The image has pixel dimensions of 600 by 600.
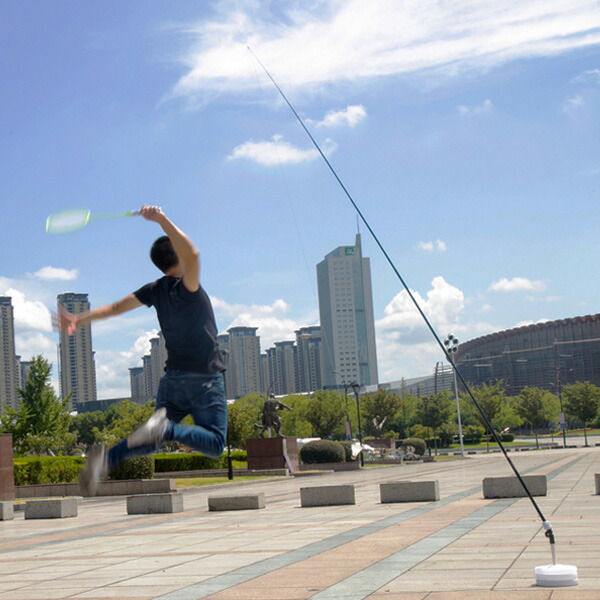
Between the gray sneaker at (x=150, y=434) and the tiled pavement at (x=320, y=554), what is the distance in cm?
418

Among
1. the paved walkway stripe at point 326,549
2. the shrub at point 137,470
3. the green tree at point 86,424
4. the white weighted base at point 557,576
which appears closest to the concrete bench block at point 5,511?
the shrub at point 137,470

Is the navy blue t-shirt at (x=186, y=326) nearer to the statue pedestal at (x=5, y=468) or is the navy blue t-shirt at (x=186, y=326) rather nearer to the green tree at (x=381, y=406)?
the statue pedestal at (x=5, y=468)

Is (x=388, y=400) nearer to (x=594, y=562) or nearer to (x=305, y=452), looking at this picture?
(x=305, y=452)

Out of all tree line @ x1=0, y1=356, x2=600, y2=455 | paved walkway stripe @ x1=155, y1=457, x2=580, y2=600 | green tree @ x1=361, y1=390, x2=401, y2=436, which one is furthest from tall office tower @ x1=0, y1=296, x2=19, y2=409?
paved walkway stripe @ x1=155, y1=457, x2=580, y2=600

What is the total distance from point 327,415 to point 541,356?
91517 mm

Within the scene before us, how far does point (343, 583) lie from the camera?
902 centimetres

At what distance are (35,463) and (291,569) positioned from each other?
29674 mm

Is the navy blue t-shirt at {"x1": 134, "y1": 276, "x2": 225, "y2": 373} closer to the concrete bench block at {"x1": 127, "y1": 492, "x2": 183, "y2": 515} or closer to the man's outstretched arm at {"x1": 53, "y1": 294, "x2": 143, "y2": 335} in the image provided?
the man's outstretched arm at {"x1": 53, "y1": 294, "x2": 143, "y2": 335}

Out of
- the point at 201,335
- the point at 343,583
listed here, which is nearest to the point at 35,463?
the point at 343,583

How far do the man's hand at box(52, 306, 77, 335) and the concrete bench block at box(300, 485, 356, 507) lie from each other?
16.5 m

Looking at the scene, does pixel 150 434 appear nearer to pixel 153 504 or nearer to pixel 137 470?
pixel 153 504

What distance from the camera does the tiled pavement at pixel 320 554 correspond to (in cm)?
875

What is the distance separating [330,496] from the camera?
20.9m

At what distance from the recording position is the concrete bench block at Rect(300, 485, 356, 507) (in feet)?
68.6
